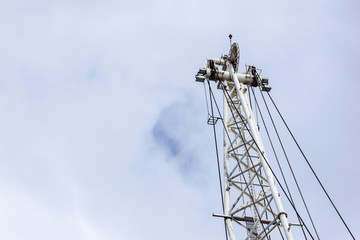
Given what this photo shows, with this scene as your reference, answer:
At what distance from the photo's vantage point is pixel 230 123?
82.1ft

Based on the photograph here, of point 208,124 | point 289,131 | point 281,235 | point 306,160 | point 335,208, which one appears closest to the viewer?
point 281,235

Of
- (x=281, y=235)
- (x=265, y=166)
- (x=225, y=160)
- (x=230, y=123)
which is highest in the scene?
(x=230, y=123)

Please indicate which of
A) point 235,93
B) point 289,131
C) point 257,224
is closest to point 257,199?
point 257,224

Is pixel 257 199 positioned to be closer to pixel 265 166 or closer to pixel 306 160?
pixel 265 166

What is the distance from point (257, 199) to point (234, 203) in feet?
3.57

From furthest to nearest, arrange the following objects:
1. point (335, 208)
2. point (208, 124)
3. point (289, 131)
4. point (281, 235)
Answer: point (208, 124) < point (289, 131) < point (335, 208) < point (281, 235)

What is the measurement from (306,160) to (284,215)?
13.5 feet

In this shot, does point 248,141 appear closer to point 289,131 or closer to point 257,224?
point 289,131

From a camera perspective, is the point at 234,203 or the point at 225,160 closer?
the point at 234,203

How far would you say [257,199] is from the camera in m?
21.2

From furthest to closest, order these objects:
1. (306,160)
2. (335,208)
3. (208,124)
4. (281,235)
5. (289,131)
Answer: (208,124)
(289,131)
(306,160)
(335,208)
(281,235)

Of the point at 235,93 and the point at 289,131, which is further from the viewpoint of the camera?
the point at 235,93

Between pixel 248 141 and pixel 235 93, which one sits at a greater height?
pixel 235 93

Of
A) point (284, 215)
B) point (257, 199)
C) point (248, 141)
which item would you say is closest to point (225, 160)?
point (248, 141)
